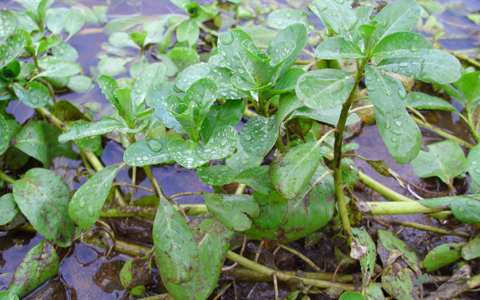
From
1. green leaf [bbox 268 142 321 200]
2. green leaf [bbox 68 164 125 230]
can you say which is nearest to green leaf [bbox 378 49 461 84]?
green leaf [bbox 268 142 321 200]

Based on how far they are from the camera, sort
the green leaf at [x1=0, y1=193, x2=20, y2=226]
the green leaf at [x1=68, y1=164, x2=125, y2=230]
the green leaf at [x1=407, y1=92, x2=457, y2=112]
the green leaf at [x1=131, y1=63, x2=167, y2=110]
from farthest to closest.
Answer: the green leaf at [x1=407, y1=92, x2=457, y2=112]
the green leaf at [x1=0, y1=193, x2=20, y2=226]
the green leaf at [x1=131, y1=63, x2=167, y2=110]
the green leaf at [x1=68, y1=164, x2=125, y2=230]

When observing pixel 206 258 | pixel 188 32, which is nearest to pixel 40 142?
pixel 206 258

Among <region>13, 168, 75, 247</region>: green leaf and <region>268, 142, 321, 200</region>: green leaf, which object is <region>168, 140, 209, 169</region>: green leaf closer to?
<region>268, 142, 321, 200</region>: green leaf

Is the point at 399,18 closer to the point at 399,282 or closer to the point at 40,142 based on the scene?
the point at 399,282

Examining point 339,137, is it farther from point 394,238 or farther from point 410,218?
point 410,218

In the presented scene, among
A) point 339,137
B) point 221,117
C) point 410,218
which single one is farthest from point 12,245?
point 410,218

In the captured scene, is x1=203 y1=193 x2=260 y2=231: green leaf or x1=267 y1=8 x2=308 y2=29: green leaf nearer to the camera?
x1=203 y1=193 x2=260 y2=231: green leaf

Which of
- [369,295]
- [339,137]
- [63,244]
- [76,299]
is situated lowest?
[76,299]

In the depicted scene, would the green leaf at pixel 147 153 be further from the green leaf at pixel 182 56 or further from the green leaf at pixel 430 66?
the green leaf at pixel 182 56
